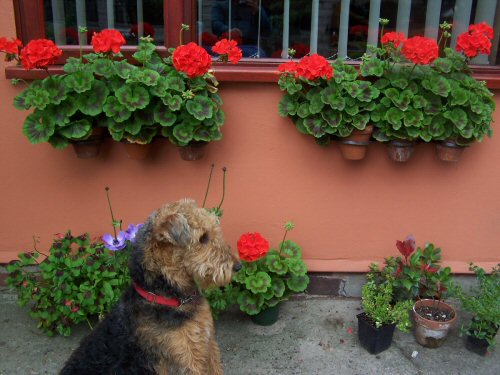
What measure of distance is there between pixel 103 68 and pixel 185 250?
1488 millimetres

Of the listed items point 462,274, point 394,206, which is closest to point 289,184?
point 394,206

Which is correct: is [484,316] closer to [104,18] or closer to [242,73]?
[242,73]

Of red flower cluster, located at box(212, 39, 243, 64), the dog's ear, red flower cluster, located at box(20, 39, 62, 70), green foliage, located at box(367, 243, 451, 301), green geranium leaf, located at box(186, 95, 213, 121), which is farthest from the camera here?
green foliage, located at box(367, 243, 451, 301)

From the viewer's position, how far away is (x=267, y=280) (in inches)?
137

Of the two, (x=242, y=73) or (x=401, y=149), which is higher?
(x=242, y=73)

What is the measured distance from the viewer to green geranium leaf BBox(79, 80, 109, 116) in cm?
323

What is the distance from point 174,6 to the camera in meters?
3.55

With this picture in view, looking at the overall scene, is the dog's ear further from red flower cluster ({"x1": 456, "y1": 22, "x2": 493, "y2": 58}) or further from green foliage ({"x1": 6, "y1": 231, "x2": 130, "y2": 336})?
red flower cluster ({"x1": 456, "y1": 22, "x2": 493, "y2": 58})

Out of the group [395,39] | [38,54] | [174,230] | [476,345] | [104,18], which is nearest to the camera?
[174,230]

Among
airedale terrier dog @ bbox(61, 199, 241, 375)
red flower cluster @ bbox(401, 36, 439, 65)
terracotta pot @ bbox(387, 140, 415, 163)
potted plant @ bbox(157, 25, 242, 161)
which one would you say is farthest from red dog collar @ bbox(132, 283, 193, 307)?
red flower cluster @ bbox(401, 36, 439, 65)

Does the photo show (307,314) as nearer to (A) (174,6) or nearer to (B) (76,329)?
(B) (76,329)

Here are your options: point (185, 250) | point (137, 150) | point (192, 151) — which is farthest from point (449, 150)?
point (137, 150)

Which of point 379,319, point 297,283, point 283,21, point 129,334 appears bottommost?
point 379,319

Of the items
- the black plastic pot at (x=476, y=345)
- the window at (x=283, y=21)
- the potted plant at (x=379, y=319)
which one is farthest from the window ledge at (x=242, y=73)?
the black plastic pot at (x=476, y=345)
